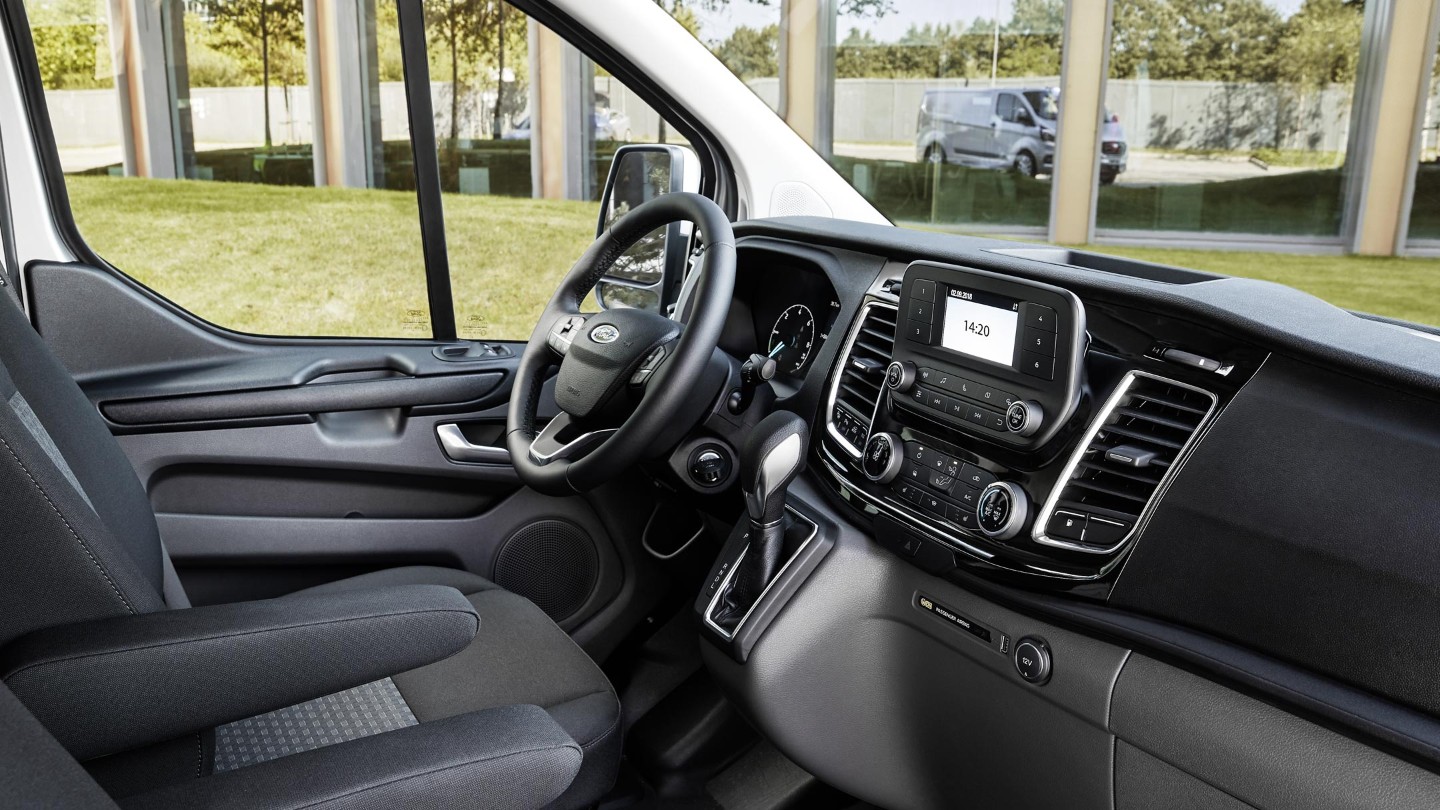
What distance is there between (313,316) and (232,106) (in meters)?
0.55

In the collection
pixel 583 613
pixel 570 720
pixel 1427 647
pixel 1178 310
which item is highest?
pixel 1178 310

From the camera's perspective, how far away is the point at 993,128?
3.84 meters

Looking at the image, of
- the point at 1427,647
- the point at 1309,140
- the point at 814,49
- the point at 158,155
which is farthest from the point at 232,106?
the point at 1427,647

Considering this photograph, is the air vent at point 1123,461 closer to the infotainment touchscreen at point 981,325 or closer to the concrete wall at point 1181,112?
the infotainment touchscreen at point 981,325

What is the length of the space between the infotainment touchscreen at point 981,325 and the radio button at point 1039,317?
2 centimetres

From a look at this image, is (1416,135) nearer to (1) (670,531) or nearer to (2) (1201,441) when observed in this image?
(2) (1201,441)

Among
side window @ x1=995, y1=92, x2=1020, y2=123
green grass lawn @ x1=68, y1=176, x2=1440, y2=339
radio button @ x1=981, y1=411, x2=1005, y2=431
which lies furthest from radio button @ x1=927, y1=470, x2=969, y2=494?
side window @ x1=995, y1=92, x2=1020, y2=123

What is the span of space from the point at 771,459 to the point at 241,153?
1880 mm

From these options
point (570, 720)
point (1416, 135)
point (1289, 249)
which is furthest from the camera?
point (1289, 249)

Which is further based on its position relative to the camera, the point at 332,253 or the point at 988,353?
the point at 332,253

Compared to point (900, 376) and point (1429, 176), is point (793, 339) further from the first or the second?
point (1429, 176)

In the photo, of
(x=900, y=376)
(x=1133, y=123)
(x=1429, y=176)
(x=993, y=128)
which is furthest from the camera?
(x=993, y=128)

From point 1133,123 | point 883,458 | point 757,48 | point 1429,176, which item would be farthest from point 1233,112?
point 883,458

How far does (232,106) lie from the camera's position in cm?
257
